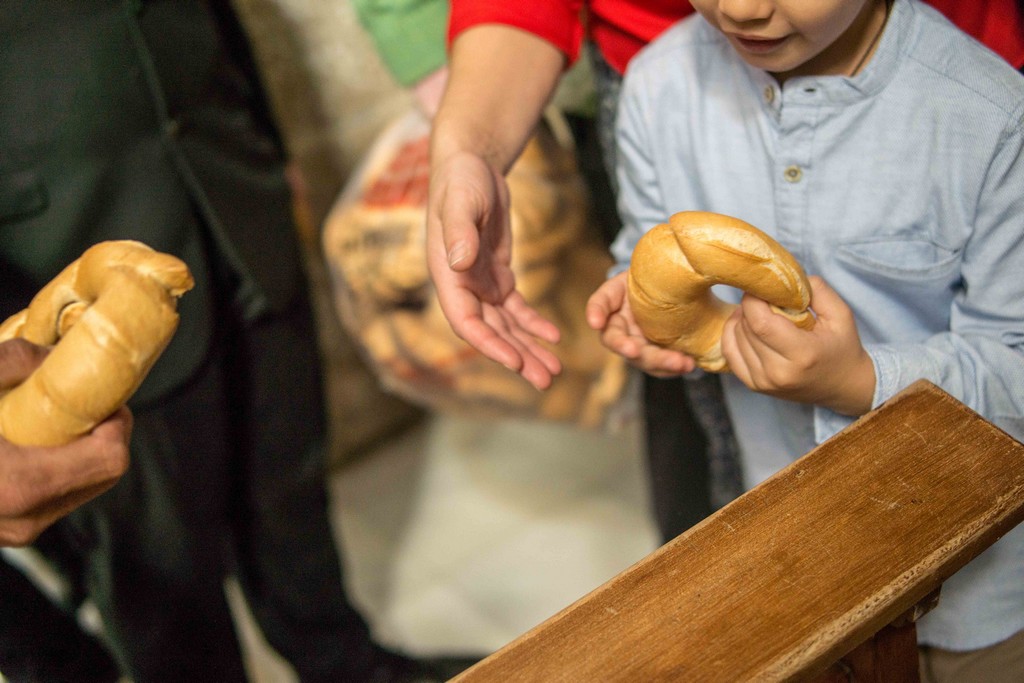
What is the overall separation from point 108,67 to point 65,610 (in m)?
0.51

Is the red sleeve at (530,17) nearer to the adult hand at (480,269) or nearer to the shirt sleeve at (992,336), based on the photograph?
the adult hand at (480,269)

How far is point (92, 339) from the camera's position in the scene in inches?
22.0

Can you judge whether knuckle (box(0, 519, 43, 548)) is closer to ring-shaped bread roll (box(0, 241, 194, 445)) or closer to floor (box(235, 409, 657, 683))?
ring-shaped bread roll (box(0, 241, 194, 445))

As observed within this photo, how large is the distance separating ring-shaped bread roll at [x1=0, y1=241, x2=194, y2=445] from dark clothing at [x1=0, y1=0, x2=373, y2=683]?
0.08 m

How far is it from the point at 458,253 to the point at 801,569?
0.36m

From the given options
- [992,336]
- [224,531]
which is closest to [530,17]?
[992,336]

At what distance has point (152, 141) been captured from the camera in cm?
97

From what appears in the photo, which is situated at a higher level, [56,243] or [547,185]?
[56,243]

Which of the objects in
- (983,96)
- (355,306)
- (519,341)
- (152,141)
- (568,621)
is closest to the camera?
(568,621)

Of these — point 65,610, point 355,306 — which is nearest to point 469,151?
point 65,610

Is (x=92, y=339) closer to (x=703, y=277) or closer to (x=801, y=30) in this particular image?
(x=703, y=277)

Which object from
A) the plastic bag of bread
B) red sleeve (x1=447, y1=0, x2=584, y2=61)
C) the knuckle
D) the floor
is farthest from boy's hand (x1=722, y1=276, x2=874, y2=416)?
the floor

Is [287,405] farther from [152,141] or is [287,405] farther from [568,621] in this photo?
[568,621]

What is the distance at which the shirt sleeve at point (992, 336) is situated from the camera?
0.70 meters
